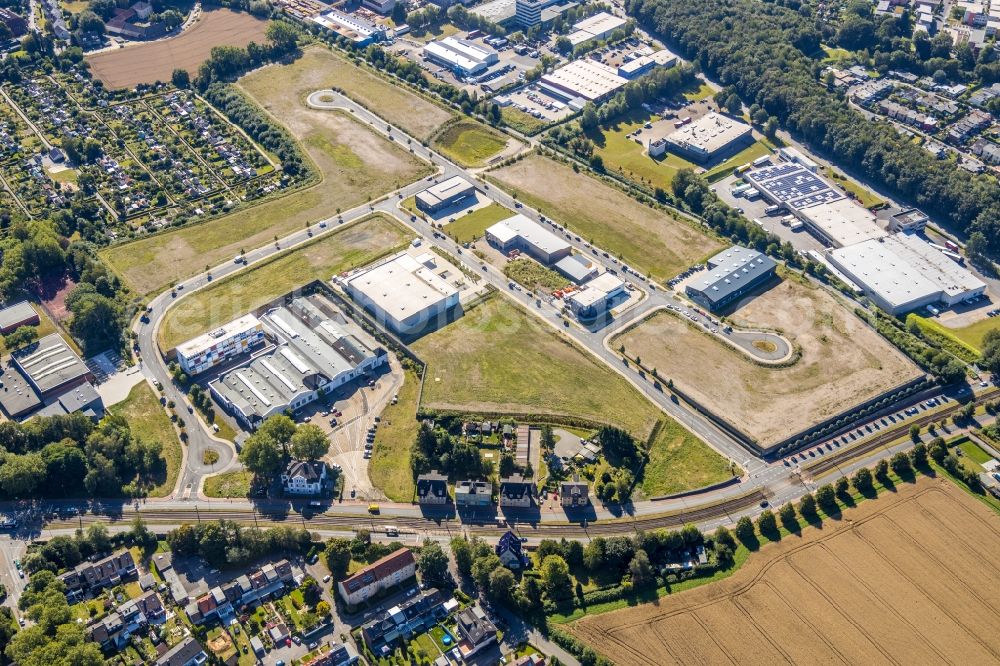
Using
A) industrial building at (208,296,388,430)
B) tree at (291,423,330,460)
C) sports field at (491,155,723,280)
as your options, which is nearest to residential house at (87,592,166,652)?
tree at (291,423,330,460)

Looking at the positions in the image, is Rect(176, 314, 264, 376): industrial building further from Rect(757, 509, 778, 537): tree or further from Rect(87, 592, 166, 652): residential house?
Rect(757, 509, 778, 537): tree

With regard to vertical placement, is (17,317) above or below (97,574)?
above

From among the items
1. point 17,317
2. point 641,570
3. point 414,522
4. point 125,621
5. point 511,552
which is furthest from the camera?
point 17,317

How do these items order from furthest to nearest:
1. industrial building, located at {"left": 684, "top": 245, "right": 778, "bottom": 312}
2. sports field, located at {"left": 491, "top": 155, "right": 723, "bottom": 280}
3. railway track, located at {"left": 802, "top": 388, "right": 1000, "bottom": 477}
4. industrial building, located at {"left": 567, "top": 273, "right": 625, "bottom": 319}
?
sports field, located at {"left": 491, "top": 155, "right": 723, "bottom": 280}
industrial building, located at {"left": 684, "top": 245, "right": 778, "bottom": 312}
industrial building, located at {"left": 567, "top": 273, "right": 625, "bottom": 319}
railway track, located at {"left": 802, "top": 388, "right": 1000, "bottom": 477}

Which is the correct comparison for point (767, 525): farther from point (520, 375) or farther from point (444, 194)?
point (444, 194)

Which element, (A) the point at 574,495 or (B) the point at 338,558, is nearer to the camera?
(B) the point at 338,558

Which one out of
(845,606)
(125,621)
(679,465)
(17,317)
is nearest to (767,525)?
(845,606)

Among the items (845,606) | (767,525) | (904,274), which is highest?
(904,274)
